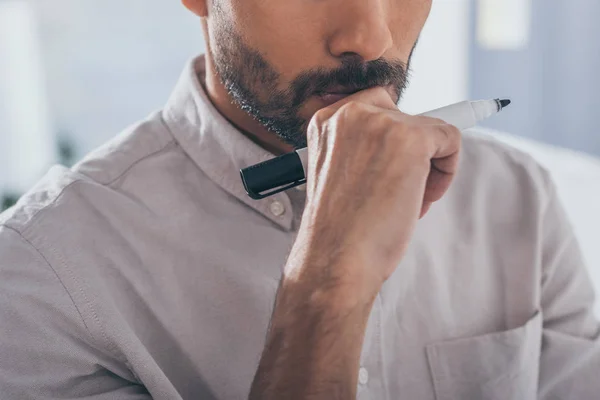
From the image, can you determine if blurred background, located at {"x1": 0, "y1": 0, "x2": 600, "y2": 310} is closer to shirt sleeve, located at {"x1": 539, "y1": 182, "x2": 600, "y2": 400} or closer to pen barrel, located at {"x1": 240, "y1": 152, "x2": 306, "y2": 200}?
shirt sleeve, located at {"x1": 539, "y1": 182, "x2": 600, "y2": 400}

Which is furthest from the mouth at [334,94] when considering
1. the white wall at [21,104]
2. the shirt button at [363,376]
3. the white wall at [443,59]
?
the white wall at [443,59]

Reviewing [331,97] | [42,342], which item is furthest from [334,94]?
[42,342]

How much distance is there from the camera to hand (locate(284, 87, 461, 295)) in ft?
2.33

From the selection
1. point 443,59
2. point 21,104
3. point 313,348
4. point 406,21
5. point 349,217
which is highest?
point 406,21

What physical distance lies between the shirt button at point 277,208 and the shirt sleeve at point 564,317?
1.43 ft

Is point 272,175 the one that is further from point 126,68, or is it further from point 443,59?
point 443,59

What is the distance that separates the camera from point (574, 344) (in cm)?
107

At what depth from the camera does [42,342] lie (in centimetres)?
81

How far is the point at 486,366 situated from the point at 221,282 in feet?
1.35

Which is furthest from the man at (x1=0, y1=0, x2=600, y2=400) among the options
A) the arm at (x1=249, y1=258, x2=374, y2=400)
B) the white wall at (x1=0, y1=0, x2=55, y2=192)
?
the white wall at (x1=0, y1=0, x2=55, y2=192)

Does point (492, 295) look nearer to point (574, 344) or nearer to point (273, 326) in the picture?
point (574, 344)

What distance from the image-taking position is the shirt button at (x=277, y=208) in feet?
3.13

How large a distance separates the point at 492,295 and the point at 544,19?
1.56 meters

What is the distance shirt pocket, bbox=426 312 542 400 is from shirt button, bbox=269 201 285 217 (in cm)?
30
